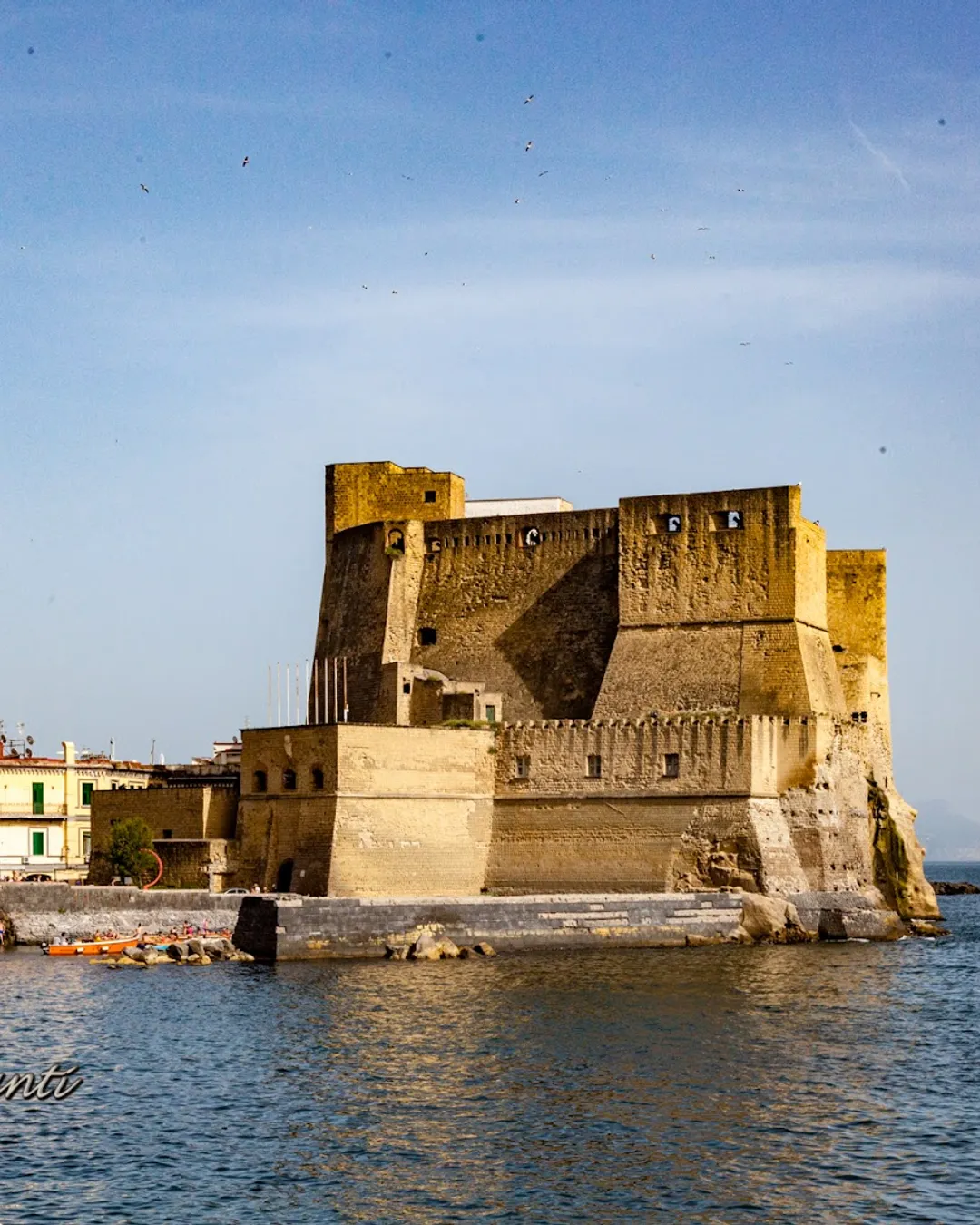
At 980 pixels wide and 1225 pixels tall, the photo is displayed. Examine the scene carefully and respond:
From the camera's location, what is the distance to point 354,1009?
2708 cm

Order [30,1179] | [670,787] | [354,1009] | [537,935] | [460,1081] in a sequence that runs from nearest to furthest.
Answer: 1. [30,1179]
2. [460,1081]
3. [354,1009]
4. [537,935]
5. [670,787]

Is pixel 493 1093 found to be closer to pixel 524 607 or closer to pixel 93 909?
pixel 93 909

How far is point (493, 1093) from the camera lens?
21.6 meters

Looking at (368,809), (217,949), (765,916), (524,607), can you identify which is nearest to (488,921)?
(368,809)

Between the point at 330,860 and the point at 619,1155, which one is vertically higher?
the point at 330,860

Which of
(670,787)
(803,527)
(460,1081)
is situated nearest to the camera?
(460,1081)

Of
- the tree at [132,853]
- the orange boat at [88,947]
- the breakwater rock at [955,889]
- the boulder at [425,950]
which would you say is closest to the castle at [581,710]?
the tree at [132,853]

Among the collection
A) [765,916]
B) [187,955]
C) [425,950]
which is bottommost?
[187,955]

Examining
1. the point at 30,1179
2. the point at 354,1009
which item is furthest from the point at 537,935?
the point at 30,1179

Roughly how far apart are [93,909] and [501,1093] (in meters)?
15.4

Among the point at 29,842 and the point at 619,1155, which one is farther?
the point at 29,842

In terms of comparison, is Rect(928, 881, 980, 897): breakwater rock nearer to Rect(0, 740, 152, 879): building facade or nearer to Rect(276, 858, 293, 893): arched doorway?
Rect(0, 740, 152, 879): building facade

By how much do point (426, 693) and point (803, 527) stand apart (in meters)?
8.59

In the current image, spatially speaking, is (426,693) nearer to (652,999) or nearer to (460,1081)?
(652,999)
